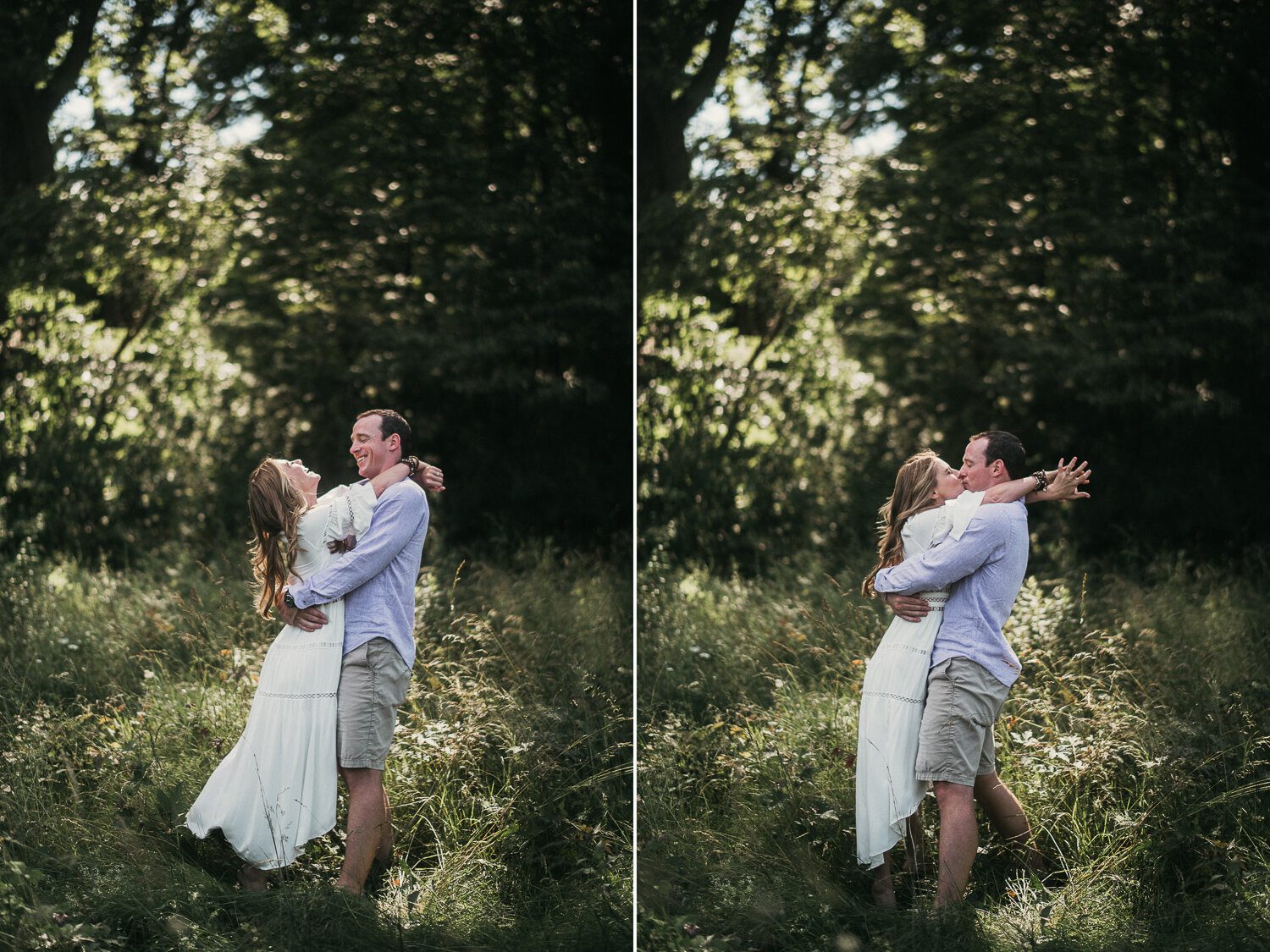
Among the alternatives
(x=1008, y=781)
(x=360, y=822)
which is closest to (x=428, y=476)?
(x=360, y=822)

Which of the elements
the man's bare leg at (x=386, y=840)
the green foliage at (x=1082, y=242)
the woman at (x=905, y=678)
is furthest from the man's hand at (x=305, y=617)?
the green foliage at (x=1082, y=242)

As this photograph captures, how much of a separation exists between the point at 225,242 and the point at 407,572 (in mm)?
3505

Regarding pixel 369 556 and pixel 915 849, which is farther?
pixel 915 849

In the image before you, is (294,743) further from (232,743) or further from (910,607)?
(910,607)

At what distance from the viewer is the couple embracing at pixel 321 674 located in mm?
3594

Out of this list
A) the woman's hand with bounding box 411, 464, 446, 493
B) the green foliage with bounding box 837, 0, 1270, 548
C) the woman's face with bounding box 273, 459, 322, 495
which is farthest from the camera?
the green foliage with bounding box 837, 0, 1270, 548

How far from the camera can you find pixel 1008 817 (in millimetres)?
3809

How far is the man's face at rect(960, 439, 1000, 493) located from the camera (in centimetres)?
364

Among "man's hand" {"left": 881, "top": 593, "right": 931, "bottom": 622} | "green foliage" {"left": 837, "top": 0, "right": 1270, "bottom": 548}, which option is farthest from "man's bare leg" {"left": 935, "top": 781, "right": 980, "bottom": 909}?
"green foliage" {"left": 837, "top": 0, "right": 1270, "bottom": 548}

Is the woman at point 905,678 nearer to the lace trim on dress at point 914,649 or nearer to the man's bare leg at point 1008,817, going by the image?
the lace trim on dress at point 914,649

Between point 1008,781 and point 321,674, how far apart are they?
108 inches

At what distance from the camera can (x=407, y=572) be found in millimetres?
3758

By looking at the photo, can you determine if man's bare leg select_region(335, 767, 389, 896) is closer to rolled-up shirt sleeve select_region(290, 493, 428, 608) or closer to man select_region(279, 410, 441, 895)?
man select_region(279, 410, 441, 895)

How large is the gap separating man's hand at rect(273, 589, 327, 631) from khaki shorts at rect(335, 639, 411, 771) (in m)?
0.16
